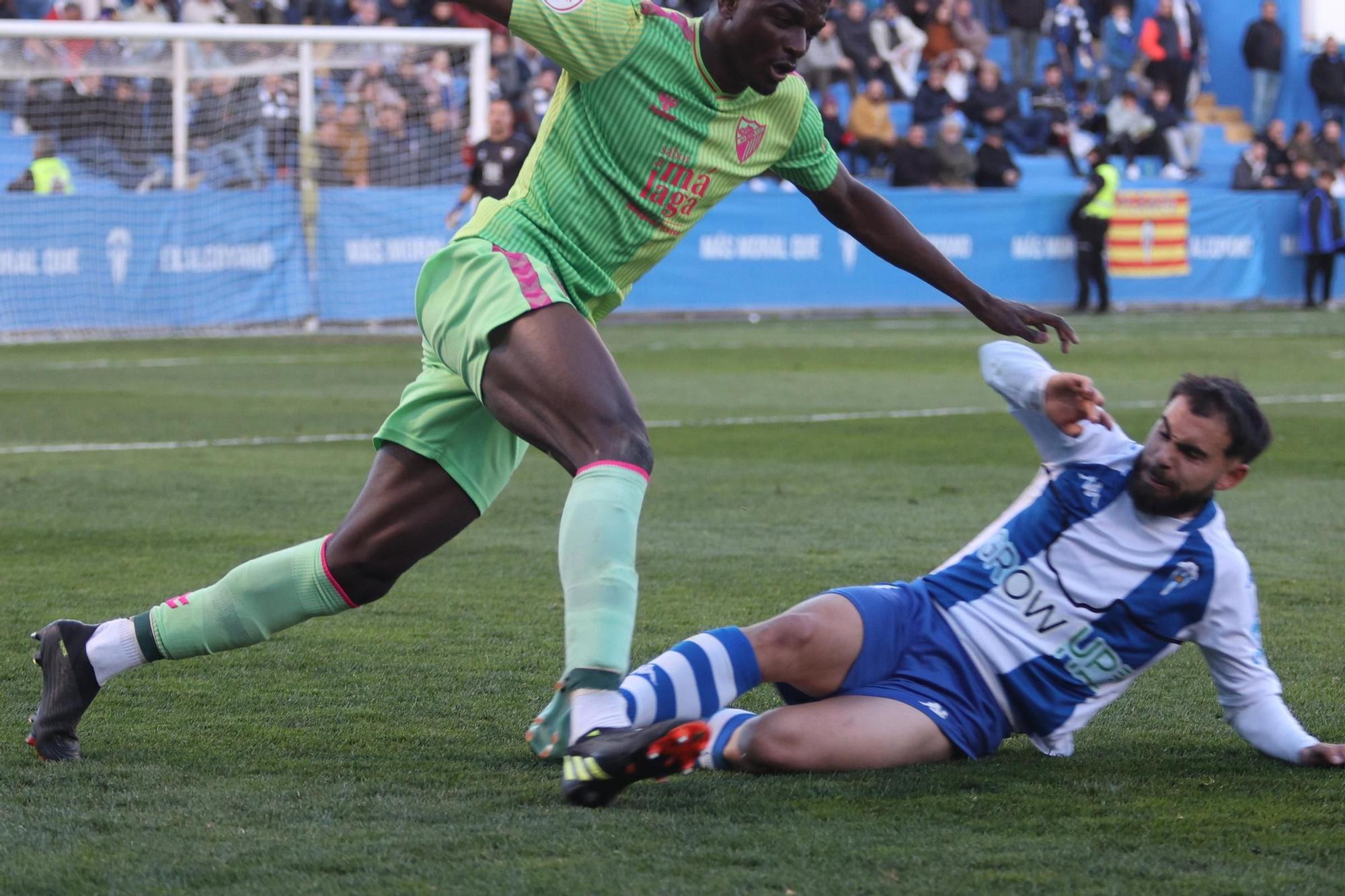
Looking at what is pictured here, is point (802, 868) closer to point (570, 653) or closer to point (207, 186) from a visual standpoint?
point (570, 653)

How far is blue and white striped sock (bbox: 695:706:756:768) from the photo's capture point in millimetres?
3713

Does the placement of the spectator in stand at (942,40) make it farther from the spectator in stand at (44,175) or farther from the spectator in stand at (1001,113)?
the spectator in stand at (44,175)

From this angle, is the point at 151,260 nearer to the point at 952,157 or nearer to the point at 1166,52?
the point at 952,157

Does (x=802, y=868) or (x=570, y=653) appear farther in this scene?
(x=570, y=653)

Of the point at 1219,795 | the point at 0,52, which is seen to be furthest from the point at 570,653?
the point at 0,52

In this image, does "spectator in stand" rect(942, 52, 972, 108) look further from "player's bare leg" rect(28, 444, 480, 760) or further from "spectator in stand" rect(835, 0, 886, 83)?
"player's bare leg" rect(28, 444, 480, 760)

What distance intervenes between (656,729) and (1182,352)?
48.1ft

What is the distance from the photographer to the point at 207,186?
62.2 ft

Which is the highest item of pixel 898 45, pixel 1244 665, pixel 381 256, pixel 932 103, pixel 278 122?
pixel 1244 665

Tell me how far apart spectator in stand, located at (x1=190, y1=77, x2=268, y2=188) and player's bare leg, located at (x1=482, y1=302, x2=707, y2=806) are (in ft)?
53.8

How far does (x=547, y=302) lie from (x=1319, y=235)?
2456cm

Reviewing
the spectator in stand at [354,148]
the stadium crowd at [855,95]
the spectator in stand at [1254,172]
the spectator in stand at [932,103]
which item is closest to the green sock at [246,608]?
the stadium crowd at [855,95]

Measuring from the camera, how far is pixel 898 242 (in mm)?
4258

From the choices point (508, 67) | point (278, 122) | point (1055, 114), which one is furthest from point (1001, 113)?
point (278, 122)
